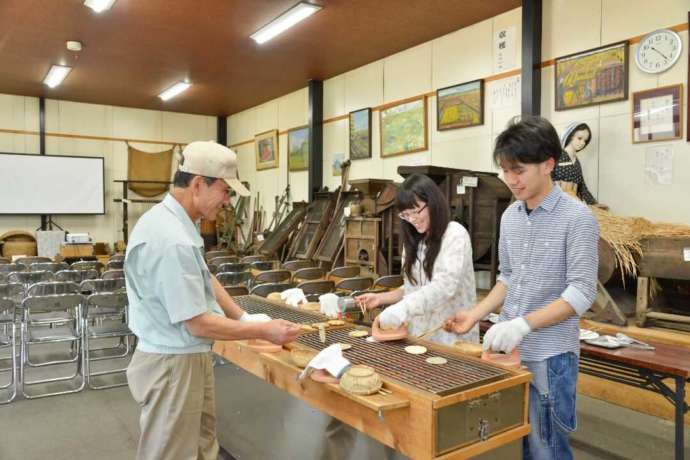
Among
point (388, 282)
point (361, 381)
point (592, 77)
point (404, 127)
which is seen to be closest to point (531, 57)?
point (592, 77)

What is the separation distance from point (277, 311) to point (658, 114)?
3932 mm

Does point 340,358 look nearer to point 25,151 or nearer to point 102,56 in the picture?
point 102,56

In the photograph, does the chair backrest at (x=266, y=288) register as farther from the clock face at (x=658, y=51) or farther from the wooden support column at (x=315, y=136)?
the wooden support column at (x=315, y=136)

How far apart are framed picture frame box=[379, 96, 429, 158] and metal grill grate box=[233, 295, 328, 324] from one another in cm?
454

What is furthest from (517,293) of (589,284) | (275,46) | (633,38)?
(275,46)

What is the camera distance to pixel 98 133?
1127 centimetres

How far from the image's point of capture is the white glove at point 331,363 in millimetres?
1638

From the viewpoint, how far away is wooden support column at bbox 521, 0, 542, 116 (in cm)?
535

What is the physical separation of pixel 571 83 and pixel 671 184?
1411 mm

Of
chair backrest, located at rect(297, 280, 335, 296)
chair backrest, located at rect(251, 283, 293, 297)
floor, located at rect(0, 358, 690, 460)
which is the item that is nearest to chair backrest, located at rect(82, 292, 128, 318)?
floor, located at rect(0, 358, 690, 460)

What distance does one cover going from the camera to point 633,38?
15.5ft

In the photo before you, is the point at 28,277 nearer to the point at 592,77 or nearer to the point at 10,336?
the point at 10,336

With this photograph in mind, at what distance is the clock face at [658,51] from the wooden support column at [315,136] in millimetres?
5253

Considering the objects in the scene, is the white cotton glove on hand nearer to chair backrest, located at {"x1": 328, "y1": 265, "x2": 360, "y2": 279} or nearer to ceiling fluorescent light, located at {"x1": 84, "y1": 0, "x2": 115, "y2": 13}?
chair backrest, located at {"x1": 328, "y1": 265, "x2": 360, "y2": 279}
